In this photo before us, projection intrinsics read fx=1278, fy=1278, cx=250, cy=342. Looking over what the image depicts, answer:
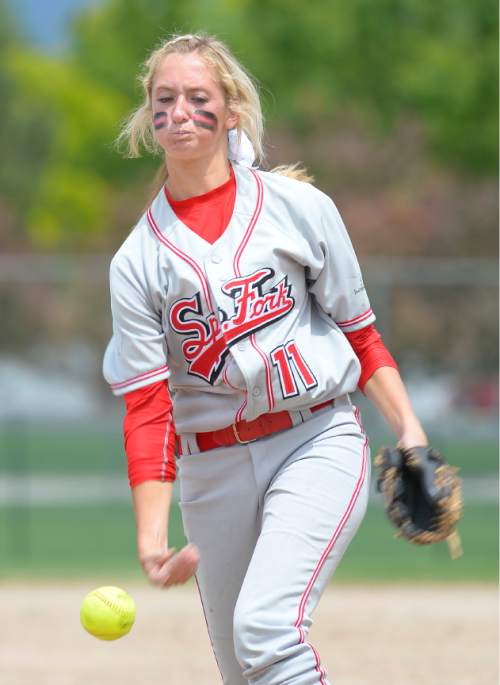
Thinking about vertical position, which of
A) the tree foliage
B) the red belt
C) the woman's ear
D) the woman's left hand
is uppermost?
the tree foliage

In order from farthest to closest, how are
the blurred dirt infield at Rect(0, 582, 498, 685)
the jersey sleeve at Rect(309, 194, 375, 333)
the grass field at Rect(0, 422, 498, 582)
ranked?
the grass field at Rect(0, 422, 498, 582) < the blurred dirt infield at Rect(0, 582, 498, 685) < the jersey sleeve at Rect(309, 194, 375, 333)

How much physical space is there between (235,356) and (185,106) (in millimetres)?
739

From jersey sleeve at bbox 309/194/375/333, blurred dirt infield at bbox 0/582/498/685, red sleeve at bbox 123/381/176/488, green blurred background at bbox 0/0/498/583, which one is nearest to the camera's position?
red sleeve at bbox 123/381/176/488

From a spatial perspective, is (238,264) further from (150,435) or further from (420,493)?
(420,493)

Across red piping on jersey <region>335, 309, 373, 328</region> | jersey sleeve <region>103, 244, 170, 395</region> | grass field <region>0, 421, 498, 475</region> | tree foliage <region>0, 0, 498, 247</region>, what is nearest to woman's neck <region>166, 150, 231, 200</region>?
jersey sleeve <region>103, 244, 170, 395</region>

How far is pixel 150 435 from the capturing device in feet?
11.5

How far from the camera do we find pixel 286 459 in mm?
3650

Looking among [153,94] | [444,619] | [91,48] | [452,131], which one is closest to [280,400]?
[153,94]

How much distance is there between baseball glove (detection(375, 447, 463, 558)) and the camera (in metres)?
3.57

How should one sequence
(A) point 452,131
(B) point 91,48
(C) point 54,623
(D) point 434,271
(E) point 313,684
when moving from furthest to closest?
(B) point 91,48, (A) point 452,131, (D) point 434,271, (C) point 54,623, (E) point 313,684

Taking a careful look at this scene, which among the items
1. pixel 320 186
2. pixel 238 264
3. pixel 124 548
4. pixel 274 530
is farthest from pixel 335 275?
pixel 320 186

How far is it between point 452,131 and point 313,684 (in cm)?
2299

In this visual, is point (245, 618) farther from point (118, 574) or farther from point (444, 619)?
point (118, 574)

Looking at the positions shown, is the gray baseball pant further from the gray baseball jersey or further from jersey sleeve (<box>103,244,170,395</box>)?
jersey sleeve (<box>103,244,170,395</box>)
